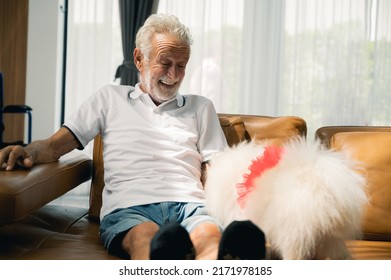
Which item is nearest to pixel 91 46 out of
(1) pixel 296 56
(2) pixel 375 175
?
→ (1) pixel 296 56

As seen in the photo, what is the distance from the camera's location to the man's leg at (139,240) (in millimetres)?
1178

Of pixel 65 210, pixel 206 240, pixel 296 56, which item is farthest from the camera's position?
pixel 296 56

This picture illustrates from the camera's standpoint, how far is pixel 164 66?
1624 millimetres

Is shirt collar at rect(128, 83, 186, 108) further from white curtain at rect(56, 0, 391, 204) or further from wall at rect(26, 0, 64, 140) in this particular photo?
wall at rect(26, 0, 64, 140)

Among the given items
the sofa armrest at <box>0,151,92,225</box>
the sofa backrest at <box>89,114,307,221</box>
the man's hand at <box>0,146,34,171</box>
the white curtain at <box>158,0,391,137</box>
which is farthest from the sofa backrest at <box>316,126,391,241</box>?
the white curtain at <box>158,0,391,137</box>

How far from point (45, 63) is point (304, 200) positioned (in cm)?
324

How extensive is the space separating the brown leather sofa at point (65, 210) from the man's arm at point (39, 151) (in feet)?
0.12

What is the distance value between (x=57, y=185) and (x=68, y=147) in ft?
0.64

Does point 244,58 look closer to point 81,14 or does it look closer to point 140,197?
point 81,14

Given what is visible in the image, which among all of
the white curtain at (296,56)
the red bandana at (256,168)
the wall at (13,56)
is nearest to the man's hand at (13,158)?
the red bandana at (256,168)

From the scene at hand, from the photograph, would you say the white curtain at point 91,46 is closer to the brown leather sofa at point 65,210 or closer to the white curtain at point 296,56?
the white curtain at point 296,56

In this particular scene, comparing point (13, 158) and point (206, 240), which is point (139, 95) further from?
point (206, 240)
